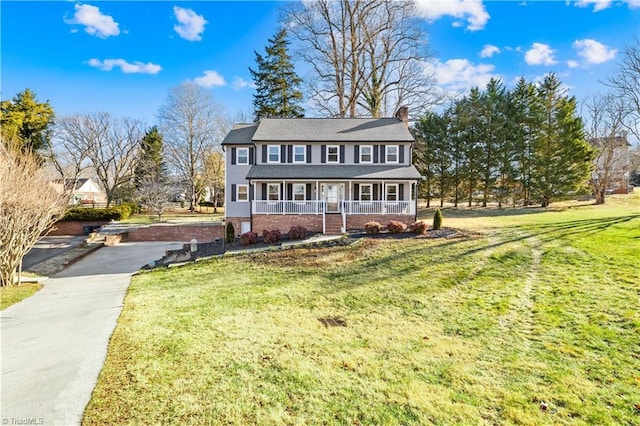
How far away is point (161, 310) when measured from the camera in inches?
305

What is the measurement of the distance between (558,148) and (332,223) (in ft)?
75.1

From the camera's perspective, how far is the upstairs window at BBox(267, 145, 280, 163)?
2047cm

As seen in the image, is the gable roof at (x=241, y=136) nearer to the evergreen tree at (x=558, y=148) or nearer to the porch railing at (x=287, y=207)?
the porch railing at (x=287, y=207)

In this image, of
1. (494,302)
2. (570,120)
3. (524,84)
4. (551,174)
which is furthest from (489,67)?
(494,302)

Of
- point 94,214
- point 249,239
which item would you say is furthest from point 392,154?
point 94,214

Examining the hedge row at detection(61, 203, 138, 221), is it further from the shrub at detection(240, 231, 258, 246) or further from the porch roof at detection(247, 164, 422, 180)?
the shrub at detection(240, 231, 258, 246)

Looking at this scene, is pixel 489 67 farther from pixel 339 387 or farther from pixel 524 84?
pixel 339 387

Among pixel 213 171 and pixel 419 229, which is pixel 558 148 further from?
pixel 213 171

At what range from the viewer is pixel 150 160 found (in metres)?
37.8

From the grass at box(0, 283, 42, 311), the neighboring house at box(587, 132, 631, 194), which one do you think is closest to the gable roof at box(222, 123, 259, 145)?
the grass at box(0, 283, 42, 311)

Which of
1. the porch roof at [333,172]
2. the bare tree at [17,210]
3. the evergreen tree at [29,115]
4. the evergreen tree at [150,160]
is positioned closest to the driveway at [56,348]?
the bare tree at [17,210]

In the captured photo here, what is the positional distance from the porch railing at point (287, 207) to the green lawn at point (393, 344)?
754 cm

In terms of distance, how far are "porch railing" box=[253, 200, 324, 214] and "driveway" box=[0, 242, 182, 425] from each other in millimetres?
8467

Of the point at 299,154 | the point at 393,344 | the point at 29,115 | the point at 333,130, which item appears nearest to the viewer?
the point at 393,344
